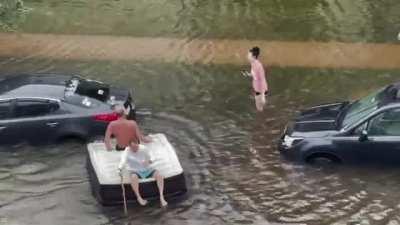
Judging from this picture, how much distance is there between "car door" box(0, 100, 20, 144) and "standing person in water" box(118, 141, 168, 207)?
3440 mm

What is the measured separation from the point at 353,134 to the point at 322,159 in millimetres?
842

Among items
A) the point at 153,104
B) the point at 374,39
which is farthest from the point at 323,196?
the point at 374,39

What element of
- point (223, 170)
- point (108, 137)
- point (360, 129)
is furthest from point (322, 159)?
point (108, 137)

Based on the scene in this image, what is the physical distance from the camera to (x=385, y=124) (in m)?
13.6

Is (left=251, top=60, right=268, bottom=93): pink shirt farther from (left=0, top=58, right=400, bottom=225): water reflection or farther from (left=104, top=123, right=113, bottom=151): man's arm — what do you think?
(left=104, top=123, right=113, bottom=151): man's arm

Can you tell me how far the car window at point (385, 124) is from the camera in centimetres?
1354

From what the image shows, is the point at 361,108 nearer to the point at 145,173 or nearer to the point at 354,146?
the point at 354,146

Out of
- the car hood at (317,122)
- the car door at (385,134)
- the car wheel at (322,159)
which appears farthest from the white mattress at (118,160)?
the car door at (385,134)

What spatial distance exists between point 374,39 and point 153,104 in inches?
310

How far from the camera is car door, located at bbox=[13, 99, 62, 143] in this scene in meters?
15.1

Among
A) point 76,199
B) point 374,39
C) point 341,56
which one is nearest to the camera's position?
point 76,199

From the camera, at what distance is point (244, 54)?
67.9 ft

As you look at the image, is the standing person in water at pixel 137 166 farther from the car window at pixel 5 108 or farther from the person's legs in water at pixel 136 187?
the car window at pixel 5 108

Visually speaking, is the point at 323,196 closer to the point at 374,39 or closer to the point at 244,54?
the point at 244,54
